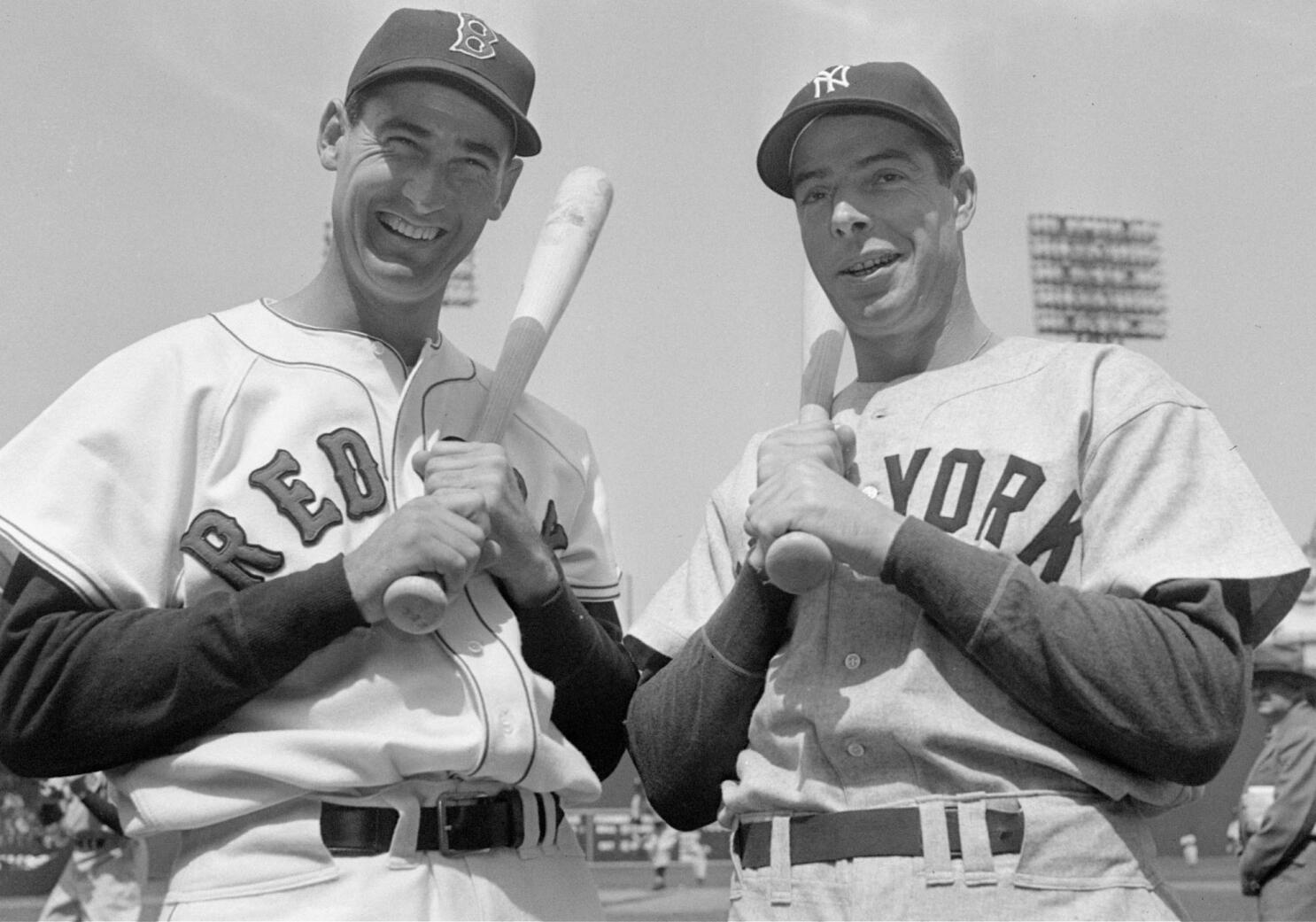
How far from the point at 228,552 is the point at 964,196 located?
4.87 ft

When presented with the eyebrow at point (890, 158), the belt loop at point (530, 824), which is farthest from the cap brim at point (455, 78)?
the belt loop at point (530, 824)

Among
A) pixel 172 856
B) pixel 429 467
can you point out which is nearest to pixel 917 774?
pixel 429 467

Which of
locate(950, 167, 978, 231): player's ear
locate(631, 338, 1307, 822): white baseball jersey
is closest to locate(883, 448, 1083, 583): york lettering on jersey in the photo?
locate(631, 338, 1307, 822): white baseball jersey

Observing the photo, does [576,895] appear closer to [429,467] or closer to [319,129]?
[429,467]

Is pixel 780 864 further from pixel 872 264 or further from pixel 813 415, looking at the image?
pixel 872 264

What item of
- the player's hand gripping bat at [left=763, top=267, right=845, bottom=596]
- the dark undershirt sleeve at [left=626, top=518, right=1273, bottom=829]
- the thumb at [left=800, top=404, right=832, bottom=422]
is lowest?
the dark undershirt sleeve at [left=626, top=518, right=1273, bottom=829]

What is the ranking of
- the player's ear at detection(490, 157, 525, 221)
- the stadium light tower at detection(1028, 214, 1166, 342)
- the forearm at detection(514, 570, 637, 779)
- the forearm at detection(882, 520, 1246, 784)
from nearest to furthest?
the forearm at detection(882, 520, 1246, 784) → the forearm at detection(514, 570, 637, 779) → the player's ear at detection(490, 157, 525, 221) → the stadium light tower at detection(1028, 214, 1166, 342)

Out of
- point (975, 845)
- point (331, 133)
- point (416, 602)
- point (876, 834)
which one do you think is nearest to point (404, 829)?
point (416, 602)

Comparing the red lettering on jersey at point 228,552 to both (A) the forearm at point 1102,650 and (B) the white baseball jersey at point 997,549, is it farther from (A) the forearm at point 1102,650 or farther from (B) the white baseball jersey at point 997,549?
(A) the forearm at point 1102,650

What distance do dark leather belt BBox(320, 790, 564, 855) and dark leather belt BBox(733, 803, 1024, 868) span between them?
0.49 metres

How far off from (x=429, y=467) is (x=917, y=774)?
0.96 metres

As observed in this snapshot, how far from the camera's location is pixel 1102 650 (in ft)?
7.33

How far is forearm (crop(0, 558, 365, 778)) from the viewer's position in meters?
2.46

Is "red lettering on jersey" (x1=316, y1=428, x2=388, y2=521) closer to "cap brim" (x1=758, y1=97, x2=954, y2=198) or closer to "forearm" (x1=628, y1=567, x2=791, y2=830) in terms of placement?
"forearm" (x1=628, y1=567, x2=791, y2=830)
